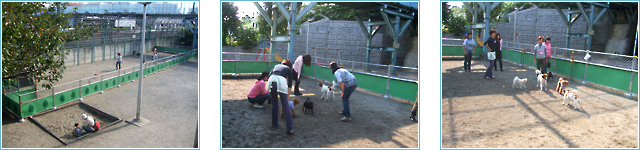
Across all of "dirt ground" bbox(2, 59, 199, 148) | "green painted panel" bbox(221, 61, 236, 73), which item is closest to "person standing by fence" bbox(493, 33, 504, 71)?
"green painted panel" bbox(221, 61, 236, 73)

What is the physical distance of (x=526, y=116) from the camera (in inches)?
206

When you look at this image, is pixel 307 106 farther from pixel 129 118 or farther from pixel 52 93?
pixel 52 93

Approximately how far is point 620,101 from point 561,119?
179cm

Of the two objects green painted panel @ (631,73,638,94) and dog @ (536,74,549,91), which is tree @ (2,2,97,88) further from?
green painted panel @ (631,73,638,94)

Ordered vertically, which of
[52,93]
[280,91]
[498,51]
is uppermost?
[498,51]

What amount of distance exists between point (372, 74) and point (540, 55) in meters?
3.39

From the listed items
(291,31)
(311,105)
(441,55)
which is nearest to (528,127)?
(441,55)

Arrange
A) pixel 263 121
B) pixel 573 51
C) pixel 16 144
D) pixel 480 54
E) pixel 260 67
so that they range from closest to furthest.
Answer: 1. pixel 263 121
2. pixel 16 144
3. pixel 480 54
4. pixel 573 51
5. pixel 260 67

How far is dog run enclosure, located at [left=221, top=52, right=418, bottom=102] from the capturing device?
272 inches

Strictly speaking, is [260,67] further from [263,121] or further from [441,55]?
[441,55]

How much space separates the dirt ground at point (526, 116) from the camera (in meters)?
4.66

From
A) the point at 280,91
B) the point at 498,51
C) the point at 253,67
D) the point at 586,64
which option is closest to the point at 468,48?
the point at 498,51

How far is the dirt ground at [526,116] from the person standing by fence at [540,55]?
0.59m

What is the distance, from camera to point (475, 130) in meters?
A: 4.83
